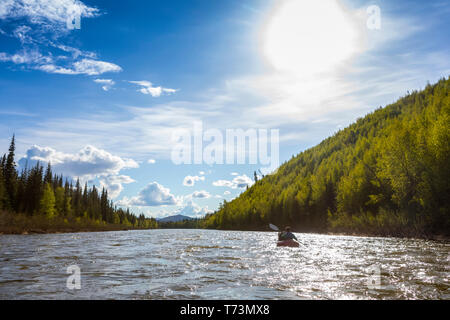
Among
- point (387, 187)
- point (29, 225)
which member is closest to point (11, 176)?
point (29, 225)

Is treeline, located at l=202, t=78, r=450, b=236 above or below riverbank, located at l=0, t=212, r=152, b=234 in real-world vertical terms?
above

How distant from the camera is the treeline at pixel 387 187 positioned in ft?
142

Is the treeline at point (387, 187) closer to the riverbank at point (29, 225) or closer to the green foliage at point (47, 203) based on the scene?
the riverbank at point (29, 225)

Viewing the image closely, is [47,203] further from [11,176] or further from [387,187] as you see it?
[387,187]

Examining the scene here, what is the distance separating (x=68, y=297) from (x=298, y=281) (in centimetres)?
833

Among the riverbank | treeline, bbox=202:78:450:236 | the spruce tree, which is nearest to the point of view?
treeline, bbox=202:78:450:236

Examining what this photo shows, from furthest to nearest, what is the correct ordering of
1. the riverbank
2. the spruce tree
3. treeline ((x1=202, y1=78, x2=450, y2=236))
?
the spruce tree → the riverbank → treeline ((x1=202, y1=78, x2=450, y2=236))

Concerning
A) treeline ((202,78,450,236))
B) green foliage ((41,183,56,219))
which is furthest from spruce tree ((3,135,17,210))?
treeline ((202,78,450,236))

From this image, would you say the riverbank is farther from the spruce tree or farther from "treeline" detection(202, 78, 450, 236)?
"treeline" detection(202, 78, 450, 236)

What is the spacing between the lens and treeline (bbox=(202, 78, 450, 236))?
142ft

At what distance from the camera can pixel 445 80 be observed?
12825 cm
